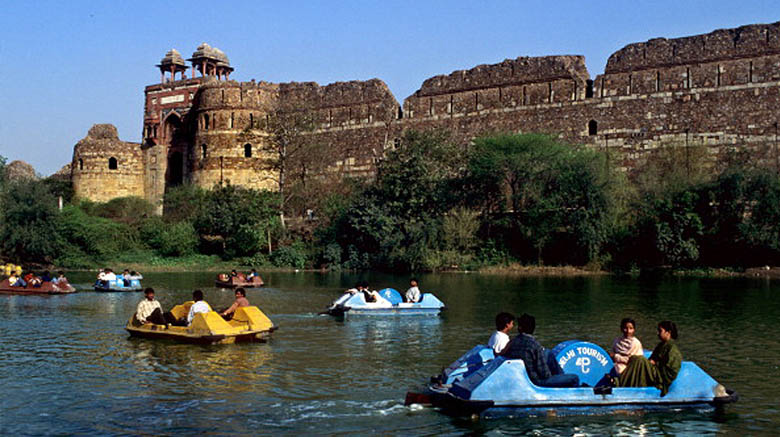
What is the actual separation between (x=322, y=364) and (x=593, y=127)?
950 inches

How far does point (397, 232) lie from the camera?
30812mm

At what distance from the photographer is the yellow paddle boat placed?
38.6 ft

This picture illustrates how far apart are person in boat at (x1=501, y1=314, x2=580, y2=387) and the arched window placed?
2528 cm

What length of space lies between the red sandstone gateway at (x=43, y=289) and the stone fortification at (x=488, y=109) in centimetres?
1730

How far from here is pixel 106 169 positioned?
4181 centimetres


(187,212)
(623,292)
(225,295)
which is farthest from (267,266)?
(623,292)

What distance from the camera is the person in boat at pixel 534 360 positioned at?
7926mm

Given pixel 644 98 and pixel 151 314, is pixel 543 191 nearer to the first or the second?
pixel 644 98

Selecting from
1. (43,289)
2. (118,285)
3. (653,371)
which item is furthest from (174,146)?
(653,371)

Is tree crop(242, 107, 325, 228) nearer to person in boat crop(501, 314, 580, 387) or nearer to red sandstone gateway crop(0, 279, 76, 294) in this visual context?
red sandstone gateway crop(0, 279, 76, 294)

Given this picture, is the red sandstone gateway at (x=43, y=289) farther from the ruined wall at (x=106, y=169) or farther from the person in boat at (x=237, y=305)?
the ruined wall at (x=106, y=169)

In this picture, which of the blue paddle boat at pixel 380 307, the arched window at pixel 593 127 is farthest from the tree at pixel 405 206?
the blue paddle boat at pixel 380 307

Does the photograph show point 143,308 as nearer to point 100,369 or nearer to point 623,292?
point 100,369

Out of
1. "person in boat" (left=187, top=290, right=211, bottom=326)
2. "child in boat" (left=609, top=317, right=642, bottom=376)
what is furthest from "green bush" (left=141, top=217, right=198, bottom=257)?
"child in boat" (left=609, top=317, right=642, bottom=376)
